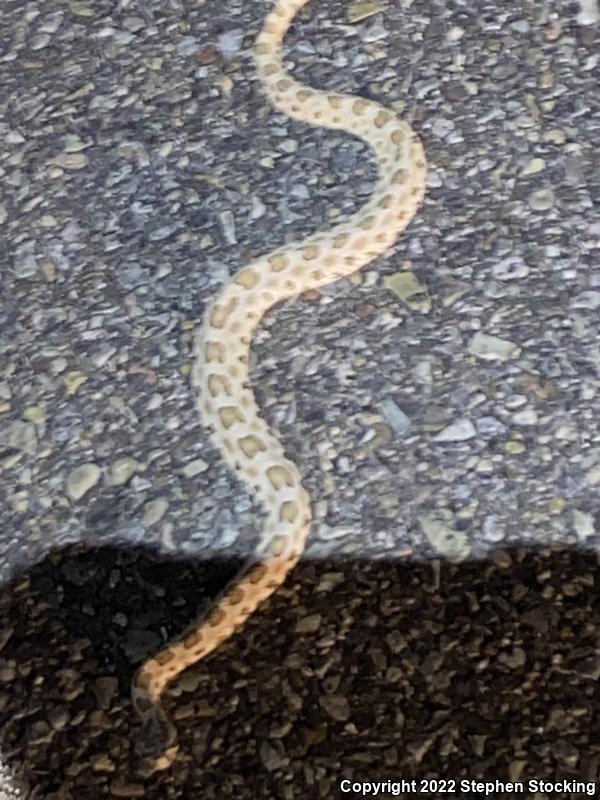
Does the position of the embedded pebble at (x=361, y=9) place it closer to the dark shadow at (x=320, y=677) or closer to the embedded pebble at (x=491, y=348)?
the embedded pebble at (x=491, y=348)

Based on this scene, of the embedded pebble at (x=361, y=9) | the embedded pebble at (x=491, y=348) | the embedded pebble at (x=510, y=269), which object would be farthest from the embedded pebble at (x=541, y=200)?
the embedded pebble at (x=361, y=9)

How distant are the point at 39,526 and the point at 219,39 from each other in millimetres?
1888

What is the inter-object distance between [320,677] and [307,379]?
86 centimetres

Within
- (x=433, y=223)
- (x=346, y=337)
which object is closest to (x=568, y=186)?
(x=433, y=223)

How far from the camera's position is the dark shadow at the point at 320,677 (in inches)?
99.3

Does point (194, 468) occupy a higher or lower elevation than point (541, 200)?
lower

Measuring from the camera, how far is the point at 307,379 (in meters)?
3.10

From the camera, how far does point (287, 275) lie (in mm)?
3246

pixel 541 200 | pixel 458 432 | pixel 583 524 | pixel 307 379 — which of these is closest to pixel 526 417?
pixel 458 432

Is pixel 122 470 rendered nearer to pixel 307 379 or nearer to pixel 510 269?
pixel 307 379

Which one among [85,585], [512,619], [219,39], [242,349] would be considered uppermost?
[219,39]

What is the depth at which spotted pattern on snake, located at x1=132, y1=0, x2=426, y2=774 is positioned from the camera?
2.67 m

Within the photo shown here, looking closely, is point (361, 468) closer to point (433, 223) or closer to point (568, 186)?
point (433, 223)

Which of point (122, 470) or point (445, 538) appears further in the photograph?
point (122, 470)
